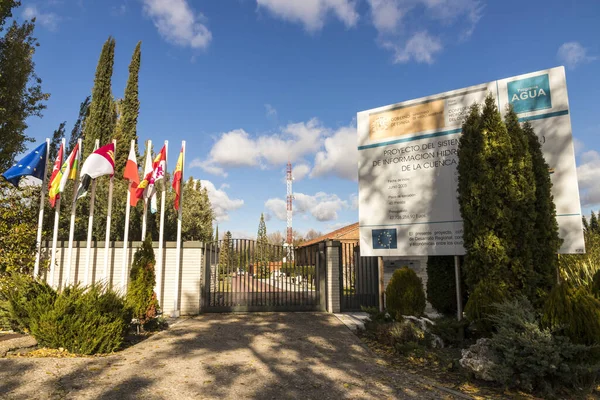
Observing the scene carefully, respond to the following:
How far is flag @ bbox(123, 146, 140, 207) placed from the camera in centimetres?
1090

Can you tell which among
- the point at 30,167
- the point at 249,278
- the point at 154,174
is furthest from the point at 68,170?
the point at 249,278

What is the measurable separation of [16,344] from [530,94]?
11.6 meters

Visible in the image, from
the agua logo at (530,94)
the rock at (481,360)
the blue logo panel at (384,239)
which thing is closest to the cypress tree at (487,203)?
the agua logo at (530,94)

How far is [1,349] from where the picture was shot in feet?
21.9

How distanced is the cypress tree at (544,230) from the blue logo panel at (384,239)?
127 inches

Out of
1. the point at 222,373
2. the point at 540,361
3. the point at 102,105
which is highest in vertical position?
the point at 102,105

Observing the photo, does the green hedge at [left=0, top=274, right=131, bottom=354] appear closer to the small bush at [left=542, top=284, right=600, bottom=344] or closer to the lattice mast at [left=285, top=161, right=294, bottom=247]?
the small bush at [left=542, top=284, right=600, bottom=344]

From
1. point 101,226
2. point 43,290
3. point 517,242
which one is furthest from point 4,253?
point 517,242

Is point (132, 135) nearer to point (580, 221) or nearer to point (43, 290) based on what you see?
point (43, 290)

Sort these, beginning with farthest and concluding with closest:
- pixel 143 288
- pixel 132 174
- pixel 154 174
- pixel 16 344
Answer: pixel 154 174
pixel 132 174
pixel 143 288
pixel 16 344

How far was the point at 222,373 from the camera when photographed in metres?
5.44

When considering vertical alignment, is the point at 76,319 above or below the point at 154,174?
below

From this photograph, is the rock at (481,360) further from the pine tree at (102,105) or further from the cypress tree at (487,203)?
the pine tree at (102,105)

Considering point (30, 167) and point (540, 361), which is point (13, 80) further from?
point (540, 361)
